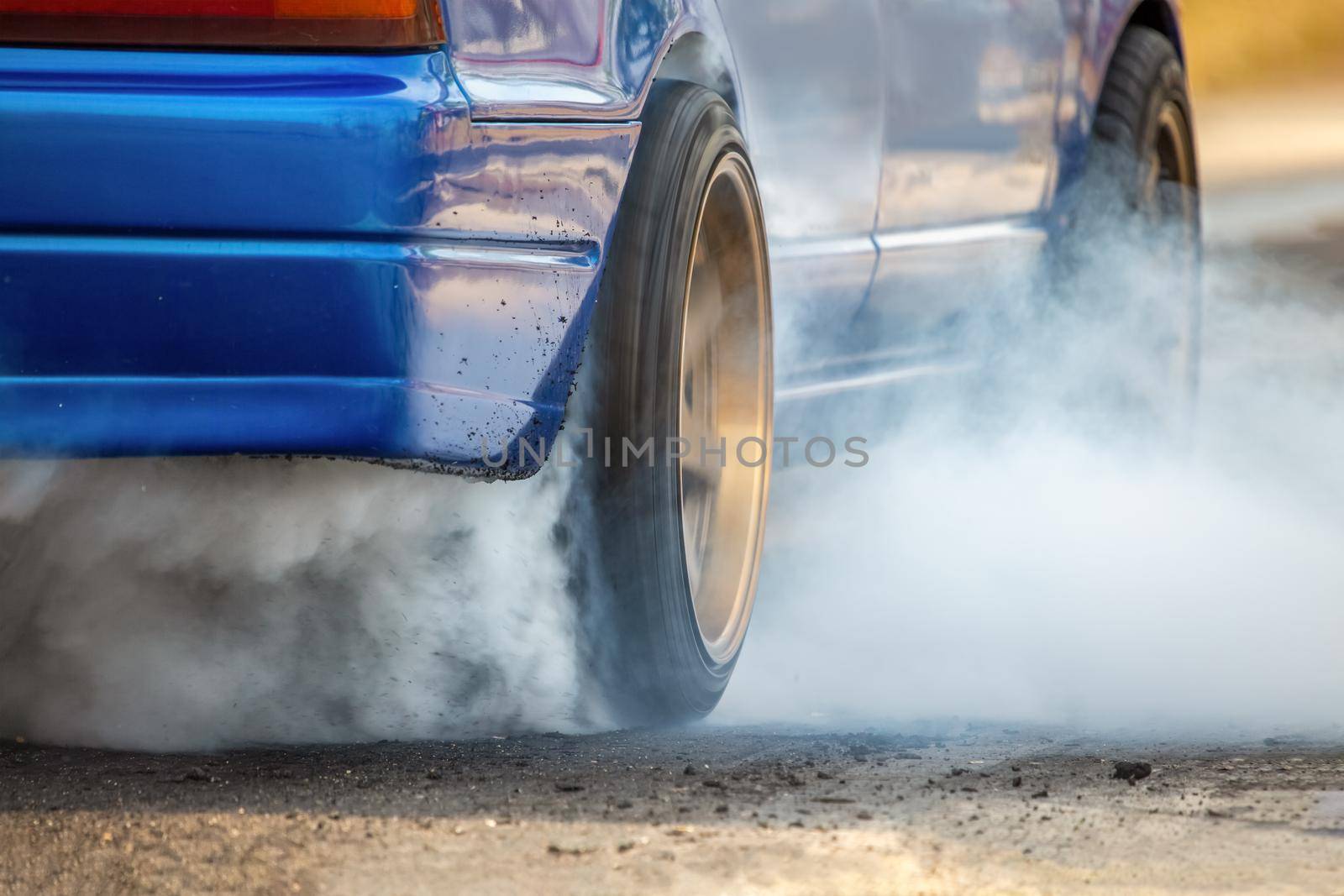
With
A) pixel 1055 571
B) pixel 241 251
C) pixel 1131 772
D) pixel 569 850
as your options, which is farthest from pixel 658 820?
pixel 1055 571

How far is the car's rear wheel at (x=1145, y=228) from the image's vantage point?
434cm

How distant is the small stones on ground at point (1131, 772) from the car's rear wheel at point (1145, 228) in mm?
2120

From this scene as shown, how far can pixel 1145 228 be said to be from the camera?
4516mm

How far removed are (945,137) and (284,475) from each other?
1.73 meters

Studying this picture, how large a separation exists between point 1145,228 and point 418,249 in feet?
9.58

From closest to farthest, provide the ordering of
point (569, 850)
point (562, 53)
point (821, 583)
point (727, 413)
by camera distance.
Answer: point (569, 850) → point (562, 53) → point (727, 413) → point (821, 583)

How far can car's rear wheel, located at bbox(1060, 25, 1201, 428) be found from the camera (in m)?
4.34

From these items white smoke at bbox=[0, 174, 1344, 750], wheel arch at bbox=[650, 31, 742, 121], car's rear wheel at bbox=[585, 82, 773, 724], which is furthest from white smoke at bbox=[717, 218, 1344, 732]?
wheel arch at bbox=[650, 31, 742, 121]

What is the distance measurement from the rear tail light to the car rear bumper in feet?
0.06

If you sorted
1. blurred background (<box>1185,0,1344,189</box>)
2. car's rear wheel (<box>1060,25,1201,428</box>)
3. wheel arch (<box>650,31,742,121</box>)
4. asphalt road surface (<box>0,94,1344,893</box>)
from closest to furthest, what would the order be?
asphalt road surface (<box>0,94,1344,893</box>)
wheel arch (<box>650,31,742,121</box>)
car's rear wheel (<box>1060,25,1201,428</box>)
blurred background (<box>1185,0,1344,189</box>)

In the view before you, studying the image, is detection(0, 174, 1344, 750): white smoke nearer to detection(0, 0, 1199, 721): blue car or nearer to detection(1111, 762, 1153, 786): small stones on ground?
detection(0, 0, 1199, 721): blue car

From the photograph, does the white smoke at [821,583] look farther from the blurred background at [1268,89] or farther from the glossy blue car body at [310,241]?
the blurred background at [1268,89]

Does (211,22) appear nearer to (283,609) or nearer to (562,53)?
(562,53)

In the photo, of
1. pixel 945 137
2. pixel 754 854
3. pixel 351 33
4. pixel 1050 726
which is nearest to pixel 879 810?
pixel 754 854
